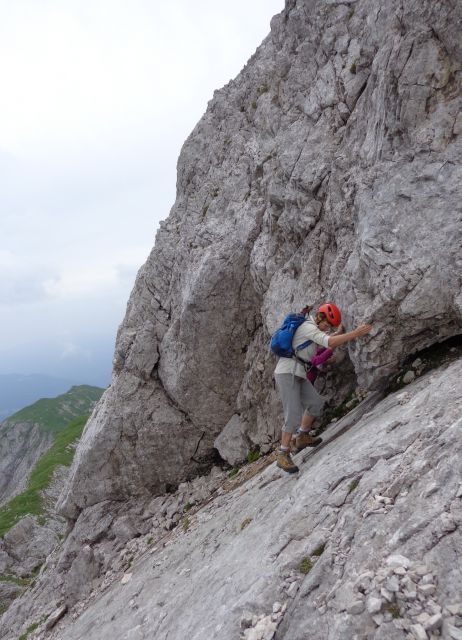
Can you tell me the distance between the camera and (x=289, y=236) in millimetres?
18031

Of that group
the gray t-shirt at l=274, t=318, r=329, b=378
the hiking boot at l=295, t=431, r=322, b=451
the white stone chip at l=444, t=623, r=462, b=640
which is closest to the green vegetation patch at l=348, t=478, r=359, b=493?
the white stone chip at l=444, t=623, r=462, b=640

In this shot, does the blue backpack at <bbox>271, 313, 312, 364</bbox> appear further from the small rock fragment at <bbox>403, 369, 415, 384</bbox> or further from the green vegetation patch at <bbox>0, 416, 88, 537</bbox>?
the green vegetation patch at <bbox>0, 416, 88, 537</bbox>

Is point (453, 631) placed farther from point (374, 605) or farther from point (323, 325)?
point (323, 325)

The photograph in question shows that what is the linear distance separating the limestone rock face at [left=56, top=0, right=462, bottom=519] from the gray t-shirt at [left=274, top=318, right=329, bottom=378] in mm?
1391

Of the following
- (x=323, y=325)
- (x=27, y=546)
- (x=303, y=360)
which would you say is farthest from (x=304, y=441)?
(x=27, y=546)

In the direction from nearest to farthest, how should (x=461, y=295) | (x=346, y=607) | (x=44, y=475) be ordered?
1. (x=346, y=607)
2. (x=461, y=295)
3. (x=44, y=475)

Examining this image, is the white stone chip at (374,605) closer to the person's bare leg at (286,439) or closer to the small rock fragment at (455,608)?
the small rock fragment at (455,608)

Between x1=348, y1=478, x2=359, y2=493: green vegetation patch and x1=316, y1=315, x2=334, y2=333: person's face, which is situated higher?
x1=316, y1=315, x2=334, y2=333: person's face

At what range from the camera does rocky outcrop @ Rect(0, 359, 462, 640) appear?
678 cm

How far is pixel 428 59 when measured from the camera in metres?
12.5

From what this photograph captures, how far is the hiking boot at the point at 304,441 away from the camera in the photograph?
48.5 ft

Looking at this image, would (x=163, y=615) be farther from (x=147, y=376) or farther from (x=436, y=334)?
(x=147, y=376)

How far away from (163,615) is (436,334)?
11.5 metres

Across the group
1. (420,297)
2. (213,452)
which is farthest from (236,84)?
(213,452)
